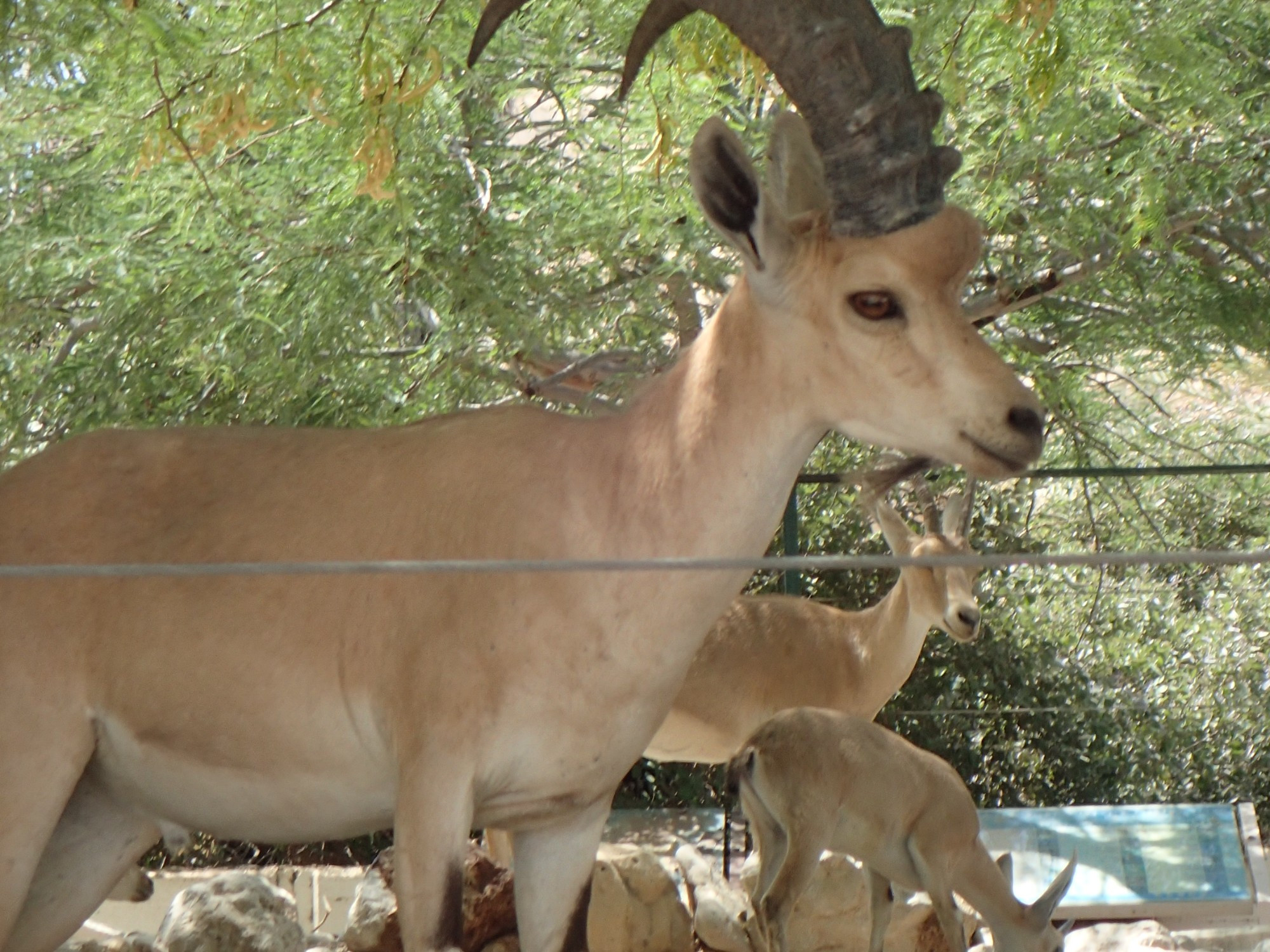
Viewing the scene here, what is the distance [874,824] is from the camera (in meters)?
6.37

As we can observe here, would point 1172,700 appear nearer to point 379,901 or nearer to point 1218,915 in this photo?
point 1218,915

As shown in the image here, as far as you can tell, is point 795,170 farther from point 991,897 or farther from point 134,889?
point 991,897

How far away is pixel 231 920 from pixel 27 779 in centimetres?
175

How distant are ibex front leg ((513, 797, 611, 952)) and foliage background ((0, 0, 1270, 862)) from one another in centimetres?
243

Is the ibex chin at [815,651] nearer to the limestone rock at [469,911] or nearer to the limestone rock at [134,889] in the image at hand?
the limestone rock at [469,911]

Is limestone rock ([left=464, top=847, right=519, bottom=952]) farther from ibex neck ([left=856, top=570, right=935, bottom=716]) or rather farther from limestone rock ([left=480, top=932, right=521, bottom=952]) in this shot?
ibex neck ([left=856, top=570, right=935, bottom=716])

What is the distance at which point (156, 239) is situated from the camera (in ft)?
25.5

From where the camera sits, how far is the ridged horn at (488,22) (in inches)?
189

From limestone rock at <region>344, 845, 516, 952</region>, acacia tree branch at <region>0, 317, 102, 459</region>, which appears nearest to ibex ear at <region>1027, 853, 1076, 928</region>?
limestone rock at <region>344, 845, 516, 952</region>

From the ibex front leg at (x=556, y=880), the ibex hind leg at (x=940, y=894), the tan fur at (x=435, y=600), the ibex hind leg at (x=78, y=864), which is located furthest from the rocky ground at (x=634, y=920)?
the tan fur at (x=435, y=600)

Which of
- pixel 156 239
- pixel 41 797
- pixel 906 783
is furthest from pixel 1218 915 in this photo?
pixel 156 239

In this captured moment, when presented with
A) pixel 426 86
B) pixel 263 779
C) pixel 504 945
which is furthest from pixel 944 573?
pixel 263 779

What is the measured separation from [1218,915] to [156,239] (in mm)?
5899

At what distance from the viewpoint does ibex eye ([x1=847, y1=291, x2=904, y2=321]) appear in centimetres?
370
